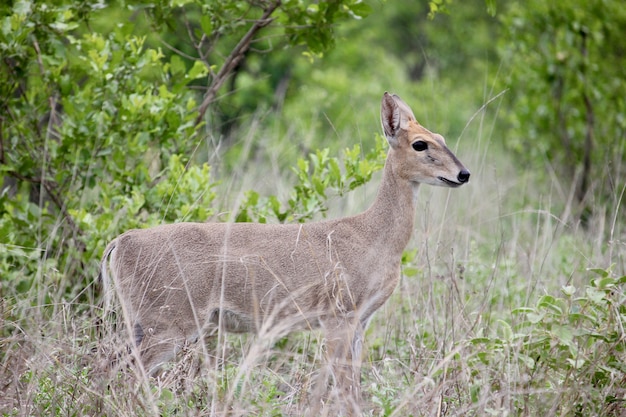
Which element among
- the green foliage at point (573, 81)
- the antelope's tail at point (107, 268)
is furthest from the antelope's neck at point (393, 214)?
the green foliage at point (573, 81)

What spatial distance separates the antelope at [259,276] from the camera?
488 centimetres

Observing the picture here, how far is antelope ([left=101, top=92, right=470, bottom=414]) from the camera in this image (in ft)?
16.0

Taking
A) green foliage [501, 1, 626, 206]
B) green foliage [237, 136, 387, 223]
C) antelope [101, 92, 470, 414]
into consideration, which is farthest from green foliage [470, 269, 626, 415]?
green foliage [501, 1, 626, 206]

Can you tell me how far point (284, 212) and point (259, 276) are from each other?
3.58ft

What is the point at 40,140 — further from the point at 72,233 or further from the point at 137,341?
the point at 137,341

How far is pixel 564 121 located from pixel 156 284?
257 inches

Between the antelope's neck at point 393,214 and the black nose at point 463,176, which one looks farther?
the antelope's neck at point 393,214

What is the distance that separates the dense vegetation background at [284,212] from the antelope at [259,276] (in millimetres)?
204

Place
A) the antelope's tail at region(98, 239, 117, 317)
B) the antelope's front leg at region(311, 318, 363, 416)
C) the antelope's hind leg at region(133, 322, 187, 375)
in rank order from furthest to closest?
1. the antelope's tail at region(98, 239, 117, 317)
2. the antelope's hind leg at region(133, 322, 187, 375)
3. the antelope's front leg at region(311, 318, 363, 416)

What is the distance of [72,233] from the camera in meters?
6.09

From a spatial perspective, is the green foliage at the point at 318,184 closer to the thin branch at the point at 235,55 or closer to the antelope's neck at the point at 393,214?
the antelope's neck at the point at 393,214

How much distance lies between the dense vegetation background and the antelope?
0.67 ft

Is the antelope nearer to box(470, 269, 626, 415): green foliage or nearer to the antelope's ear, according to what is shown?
the antelope's ear

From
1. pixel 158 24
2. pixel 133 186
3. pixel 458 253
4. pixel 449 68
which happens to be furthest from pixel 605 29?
pixel 449 68
